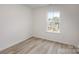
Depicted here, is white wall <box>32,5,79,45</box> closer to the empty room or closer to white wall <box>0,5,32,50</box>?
the empty room

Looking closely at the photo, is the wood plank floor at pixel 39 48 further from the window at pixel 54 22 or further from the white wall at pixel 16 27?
the window at pixel 54 22

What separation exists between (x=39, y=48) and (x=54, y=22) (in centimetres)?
53

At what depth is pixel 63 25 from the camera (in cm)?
173

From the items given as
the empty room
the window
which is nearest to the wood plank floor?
the empty room

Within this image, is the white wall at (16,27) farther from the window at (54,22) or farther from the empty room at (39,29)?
the window at (54,22)

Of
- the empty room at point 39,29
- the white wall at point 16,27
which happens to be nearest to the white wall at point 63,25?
the empty room at point 39,29

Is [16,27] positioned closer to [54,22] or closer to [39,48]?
[39,48]

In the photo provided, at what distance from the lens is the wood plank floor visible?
1.50 metres

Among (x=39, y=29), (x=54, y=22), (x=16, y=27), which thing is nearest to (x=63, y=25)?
(x=54, y=22)

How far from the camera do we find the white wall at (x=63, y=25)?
5.17 ft

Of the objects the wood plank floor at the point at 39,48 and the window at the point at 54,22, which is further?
the window at the point at 54,22

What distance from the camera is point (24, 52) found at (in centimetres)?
151

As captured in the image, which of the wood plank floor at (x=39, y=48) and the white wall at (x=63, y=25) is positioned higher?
the white wall at (x=63, y=25)
